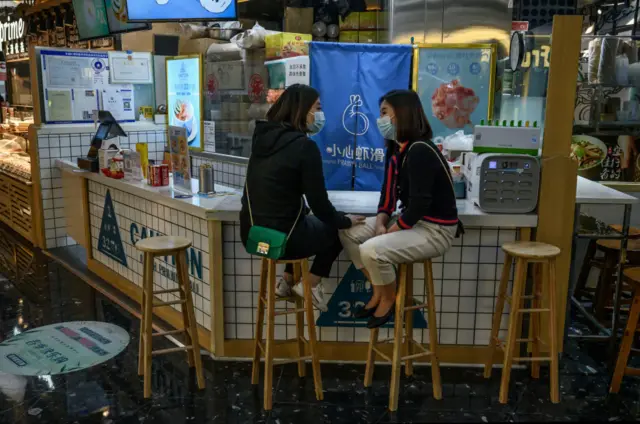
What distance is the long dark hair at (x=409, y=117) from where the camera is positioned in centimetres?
297

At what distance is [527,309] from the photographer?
123 inches

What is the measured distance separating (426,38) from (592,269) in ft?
8.25

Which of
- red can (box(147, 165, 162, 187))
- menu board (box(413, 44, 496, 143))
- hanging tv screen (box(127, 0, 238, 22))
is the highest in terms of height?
hanging tv screen (box(127, 0, 238, 22))

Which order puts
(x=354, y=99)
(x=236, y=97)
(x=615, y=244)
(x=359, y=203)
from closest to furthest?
1. (x=359, y=203)
2. (x=615, y=244)
3. (x=354, y=99)
4. (x=236, y=97)

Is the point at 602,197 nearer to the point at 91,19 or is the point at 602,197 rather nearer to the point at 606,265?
the point at 606,265

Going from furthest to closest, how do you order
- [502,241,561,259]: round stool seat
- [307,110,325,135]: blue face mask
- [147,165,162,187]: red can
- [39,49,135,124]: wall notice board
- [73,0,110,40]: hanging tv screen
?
[73,0,110,40]: hanging tv screen < [39,49,135,124]: wall notice board < [147,165,162,187]: red can < [307,110,325,135]: blue face mask < [502,241,561,259]: round stool seat

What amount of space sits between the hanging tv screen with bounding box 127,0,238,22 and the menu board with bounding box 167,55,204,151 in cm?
149

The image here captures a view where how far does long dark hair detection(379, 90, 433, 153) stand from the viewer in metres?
2.97

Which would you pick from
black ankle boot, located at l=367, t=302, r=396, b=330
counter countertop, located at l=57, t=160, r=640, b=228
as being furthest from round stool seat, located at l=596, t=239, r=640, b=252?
black ankle boot, located at l=367, t=302, r=396, b=330

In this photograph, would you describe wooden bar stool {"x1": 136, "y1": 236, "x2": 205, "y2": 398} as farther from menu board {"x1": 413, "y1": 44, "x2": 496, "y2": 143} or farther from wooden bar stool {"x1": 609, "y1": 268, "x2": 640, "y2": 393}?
menu board {"x1": 413, "y1": 44, "x2": 496, "y2": 143}

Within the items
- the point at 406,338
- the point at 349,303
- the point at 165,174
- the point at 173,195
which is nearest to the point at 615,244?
the point at 406,338

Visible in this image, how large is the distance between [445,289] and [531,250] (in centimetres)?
60

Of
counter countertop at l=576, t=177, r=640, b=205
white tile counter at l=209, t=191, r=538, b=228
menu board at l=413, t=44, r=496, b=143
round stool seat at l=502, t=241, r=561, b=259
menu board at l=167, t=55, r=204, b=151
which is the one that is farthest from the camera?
menu board at l=167, t=55, r=204, b=151

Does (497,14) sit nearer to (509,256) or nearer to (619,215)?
(619,215)
